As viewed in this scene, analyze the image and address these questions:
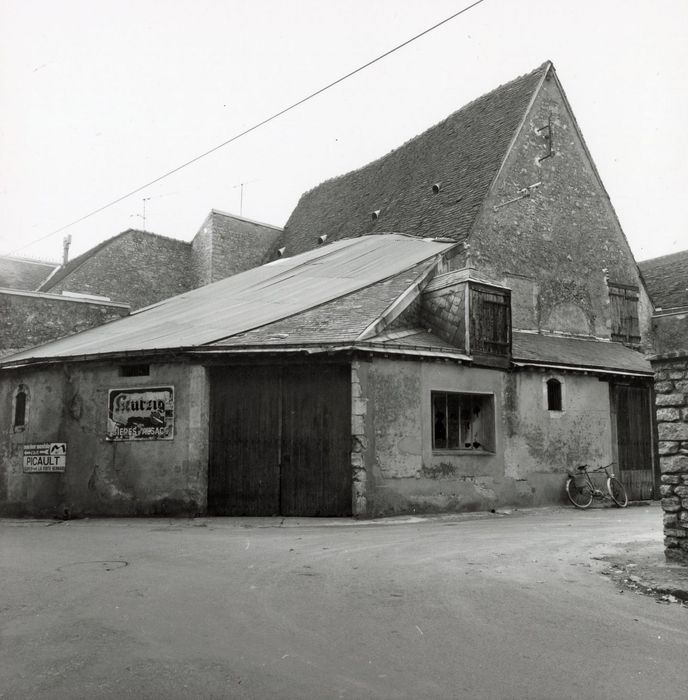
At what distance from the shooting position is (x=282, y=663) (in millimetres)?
4023

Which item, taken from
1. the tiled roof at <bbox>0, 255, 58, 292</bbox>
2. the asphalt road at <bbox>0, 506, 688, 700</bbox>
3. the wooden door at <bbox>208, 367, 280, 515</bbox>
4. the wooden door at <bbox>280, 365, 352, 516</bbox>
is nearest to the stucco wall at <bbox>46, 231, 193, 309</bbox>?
the tiled roof at <bbox>0, 255, 58, 292</bbox>

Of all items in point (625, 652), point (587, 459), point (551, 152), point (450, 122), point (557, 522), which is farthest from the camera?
point (450, 122)

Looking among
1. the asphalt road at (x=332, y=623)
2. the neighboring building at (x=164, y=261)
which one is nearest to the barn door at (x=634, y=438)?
the asphalt road at (x=332, y=623)

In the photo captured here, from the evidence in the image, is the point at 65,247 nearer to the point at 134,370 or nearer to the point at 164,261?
the point at 164,261

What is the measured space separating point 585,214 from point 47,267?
908 inches

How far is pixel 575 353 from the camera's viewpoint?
16.6 metres

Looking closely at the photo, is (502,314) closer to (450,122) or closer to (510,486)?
(510,486)

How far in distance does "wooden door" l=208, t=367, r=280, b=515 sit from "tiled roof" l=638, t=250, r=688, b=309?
14201mm

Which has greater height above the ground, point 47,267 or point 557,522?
point 47,267

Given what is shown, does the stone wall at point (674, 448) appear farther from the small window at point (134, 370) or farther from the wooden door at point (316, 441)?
the small window at point (134, 370)

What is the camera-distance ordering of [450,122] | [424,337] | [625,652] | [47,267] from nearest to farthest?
[625,652], [424,337], [450,122], [47,267]

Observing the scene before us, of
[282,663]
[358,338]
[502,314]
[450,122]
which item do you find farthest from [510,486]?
[450,122]

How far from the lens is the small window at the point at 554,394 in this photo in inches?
602

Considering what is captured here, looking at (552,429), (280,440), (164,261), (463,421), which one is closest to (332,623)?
(280,440)
